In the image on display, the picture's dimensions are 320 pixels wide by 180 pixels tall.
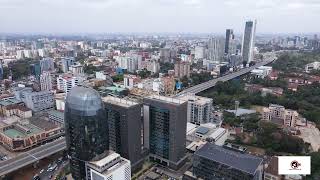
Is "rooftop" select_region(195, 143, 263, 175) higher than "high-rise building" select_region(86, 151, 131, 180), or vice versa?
"rooftop" select_region(195, 143, 263, 175)

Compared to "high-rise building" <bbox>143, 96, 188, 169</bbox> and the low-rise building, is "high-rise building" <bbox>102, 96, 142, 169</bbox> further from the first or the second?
the low-rise building

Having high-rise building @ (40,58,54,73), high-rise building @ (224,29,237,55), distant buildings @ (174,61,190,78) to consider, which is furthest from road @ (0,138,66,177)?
high-rise building @ (224,29,237,55)

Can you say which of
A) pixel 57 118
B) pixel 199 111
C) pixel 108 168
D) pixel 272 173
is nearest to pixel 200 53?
pixel 199 111

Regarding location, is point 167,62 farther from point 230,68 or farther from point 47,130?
point 47,130

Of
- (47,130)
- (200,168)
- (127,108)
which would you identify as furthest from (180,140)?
(47,130)

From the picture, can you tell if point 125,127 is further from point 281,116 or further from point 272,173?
point 281,116

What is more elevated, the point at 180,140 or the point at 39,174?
the point at 180,140

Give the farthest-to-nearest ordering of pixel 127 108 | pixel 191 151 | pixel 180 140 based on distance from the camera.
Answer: pixel 191 151
pixel 180 140
pixel 127 108
